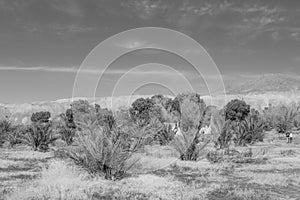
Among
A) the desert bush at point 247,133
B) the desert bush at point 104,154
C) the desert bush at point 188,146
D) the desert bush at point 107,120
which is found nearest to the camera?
the desert bush at point 104,154

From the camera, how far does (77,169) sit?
47.8ft

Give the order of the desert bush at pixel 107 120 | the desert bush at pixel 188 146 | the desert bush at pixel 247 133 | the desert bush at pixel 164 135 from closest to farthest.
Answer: the desert bush at pixel 188 146 → the desert bush at pixel 107 120 → the desert bush at pixel 247 133 → the desert bush at pixel 164 135

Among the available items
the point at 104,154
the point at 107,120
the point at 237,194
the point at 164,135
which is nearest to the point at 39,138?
the point at 107,120

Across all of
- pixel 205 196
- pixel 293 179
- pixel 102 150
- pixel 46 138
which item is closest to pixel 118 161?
pixel 102 150

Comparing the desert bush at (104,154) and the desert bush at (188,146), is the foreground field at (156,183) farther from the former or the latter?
the desert bush at (188,146)

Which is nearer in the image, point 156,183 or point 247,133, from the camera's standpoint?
point 156,183

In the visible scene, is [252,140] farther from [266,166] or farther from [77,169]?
[77,169]

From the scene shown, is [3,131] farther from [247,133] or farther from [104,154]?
[247,133]

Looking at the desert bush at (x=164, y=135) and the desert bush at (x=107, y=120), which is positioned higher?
the desert bush at (x=107, y=120)

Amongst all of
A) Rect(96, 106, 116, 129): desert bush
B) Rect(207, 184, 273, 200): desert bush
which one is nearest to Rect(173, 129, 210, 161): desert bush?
Rect(96, 106, 116, 129): desert bush

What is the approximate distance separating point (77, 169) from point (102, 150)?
164cm

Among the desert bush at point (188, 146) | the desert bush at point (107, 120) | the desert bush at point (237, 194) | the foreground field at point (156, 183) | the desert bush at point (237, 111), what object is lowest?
the desert bush at point (237, 194)

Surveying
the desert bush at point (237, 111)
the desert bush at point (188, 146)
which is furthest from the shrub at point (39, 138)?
the desert bush at point (237, 111)

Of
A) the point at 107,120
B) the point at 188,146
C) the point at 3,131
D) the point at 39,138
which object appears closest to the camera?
the point at 188,146
